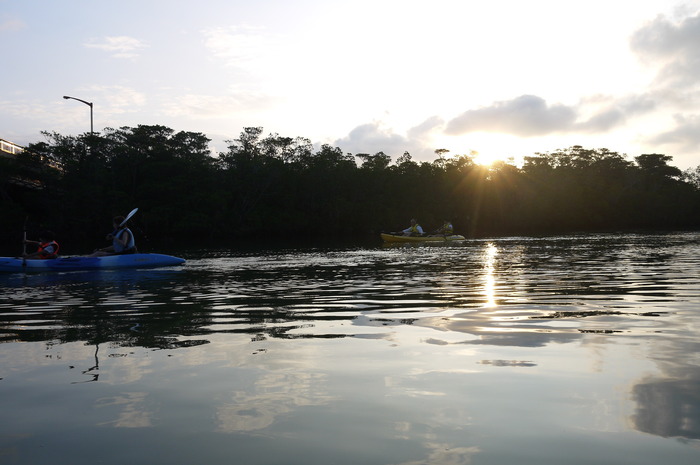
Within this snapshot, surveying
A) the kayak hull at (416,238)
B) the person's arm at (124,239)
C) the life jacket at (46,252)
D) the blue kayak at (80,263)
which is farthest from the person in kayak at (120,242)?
the kayak hull at (416,238)

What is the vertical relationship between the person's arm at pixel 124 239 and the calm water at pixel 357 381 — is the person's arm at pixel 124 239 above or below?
above

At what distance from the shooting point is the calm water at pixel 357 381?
10.6ft

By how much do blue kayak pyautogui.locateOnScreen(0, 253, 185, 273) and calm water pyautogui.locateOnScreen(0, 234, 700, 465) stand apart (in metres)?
7.35

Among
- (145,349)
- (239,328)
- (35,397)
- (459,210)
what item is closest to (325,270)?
(239,328)

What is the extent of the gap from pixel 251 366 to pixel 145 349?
1.46 meters

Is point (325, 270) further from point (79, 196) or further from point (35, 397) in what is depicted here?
point (79, 196)

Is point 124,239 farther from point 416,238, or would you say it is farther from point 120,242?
point 416,238

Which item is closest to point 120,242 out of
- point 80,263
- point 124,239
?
point 124,239

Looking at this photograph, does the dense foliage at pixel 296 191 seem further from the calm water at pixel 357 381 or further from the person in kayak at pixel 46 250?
the calm water at pixel 357 381

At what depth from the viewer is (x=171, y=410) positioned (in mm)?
3926

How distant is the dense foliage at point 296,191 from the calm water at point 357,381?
32446 millimetres

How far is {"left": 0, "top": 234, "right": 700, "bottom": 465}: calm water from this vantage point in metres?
3.22

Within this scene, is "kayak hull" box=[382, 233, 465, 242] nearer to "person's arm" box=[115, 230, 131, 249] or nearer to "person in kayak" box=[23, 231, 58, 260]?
"person's arm" box=[115, 230, 131, 249]

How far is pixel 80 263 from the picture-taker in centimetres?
1683
